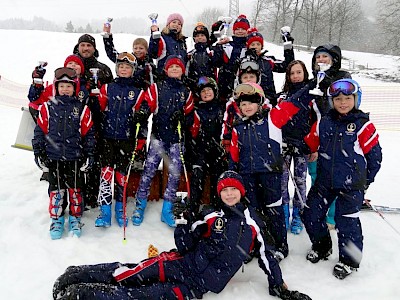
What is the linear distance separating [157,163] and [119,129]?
0.73 metres

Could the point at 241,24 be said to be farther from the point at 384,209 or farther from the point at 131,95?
the point at 384,209

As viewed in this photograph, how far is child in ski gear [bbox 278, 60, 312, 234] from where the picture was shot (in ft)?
15.8

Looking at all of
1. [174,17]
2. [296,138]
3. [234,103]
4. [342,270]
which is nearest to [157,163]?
[234,103]

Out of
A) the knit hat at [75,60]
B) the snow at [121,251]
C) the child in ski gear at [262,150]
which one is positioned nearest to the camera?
the snow at [121,251]

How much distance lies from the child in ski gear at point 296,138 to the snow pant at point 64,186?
9.00 feet

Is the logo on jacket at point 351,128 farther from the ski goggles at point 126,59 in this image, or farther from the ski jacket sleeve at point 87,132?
the ski jacket sleeve at point 87,132

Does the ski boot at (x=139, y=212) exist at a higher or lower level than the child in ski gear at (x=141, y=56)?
lower

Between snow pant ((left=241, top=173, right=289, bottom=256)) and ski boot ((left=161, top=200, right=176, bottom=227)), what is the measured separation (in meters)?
1.31

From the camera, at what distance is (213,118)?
5273 millimetres

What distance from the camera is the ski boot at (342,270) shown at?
4.12 m

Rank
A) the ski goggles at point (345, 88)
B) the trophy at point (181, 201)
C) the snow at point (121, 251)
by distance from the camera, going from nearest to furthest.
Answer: the trophy at point (181, 201), the snow at point (121, 251), the ski goggles at point (345, 88)

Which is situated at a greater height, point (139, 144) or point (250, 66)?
point (250, 66)

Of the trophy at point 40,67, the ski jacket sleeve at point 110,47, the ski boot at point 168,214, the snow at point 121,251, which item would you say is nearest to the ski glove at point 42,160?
the snow at point 121,251

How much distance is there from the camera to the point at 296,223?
5090mm
